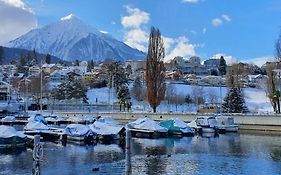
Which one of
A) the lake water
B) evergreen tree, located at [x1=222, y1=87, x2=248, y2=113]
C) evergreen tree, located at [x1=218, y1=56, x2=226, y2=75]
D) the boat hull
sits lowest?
the lake water

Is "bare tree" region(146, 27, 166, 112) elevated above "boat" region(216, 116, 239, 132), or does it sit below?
above

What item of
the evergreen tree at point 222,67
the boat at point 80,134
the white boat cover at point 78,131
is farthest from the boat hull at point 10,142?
the evergreen tree at point 222,67

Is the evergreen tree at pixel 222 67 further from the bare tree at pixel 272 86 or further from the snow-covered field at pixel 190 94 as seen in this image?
the bare tree at pixel 272 86

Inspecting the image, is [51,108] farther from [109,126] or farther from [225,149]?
[225,149]

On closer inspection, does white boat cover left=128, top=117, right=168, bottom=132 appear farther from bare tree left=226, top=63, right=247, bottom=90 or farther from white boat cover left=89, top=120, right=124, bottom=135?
bare tree left=226, top=63, right=247, bottom=90

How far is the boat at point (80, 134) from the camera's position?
1540 inches

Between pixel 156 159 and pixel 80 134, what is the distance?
12.8 metres

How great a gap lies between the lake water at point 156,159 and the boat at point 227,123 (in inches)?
560

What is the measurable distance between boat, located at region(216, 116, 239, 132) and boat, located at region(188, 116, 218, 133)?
0.83 metres

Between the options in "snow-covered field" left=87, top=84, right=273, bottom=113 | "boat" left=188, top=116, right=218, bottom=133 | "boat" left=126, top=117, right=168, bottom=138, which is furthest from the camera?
"snow-covered field" left=87, top=84, right=273, bottom=113

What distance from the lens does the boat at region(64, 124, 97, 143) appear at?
39125 millimetres

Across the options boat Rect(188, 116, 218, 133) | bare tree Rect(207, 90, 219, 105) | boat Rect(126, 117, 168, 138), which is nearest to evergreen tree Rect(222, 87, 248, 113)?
boat Rect(188, 116, 218, 133)

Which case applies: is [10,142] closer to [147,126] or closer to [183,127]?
[147,126]

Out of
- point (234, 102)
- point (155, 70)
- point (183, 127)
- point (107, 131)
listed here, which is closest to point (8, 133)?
point (107, 131)
